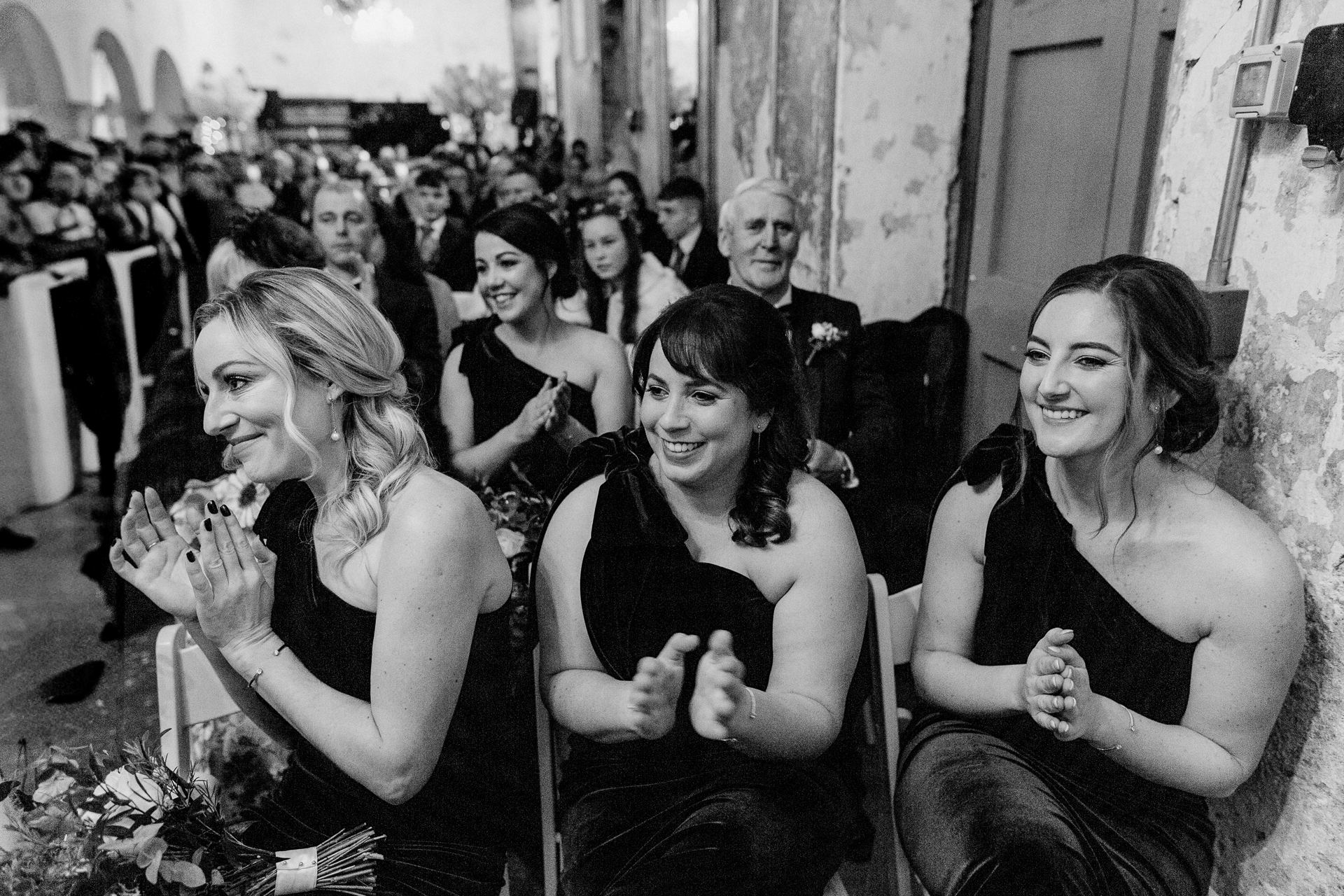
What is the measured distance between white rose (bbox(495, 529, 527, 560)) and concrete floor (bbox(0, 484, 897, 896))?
80cm

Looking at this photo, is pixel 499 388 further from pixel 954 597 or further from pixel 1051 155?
pixel 1051 155

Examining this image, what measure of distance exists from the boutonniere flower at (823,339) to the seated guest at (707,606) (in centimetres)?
102

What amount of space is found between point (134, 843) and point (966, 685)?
1.29 metres

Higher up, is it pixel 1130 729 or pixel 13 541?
pixel 1130 729

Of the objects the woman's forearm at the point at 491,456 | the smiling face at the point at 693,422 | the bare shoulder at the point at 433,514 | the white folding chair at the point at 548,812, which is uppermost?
the smiling face at the point at 693,422

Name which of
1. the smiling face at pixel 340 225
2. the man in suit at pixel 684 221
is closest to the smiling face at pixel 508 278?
the smiling face at pixel 340 225

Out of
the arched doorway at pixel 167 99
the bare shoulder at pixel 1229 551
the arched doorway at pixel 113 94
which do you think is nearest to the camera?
the bare shoulder at pixel 1229 551

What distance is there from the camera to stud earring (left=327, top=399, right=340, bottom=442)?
64.2 inches

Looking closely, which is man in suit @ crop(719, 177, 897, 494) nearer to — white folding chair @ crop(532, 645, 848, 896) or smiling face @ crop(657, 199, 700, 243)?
white folding chair @ crop(532, 645, 848, 896)

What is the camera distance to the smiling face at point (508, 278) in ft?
9.11

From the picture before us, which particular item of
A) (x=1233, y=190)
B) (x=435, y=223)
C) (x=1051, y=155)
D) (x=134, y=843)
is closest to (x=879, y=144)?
(x=1051, y=155)

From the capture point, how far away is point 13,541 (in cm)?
440

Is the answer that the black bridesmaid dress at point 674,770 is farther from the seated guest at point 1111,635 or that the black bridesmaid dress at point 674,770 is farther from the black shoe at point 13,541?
the black shoe at point 13,541

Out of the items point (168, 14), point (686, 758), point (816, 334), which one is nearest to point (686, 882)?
point (686, 758)
